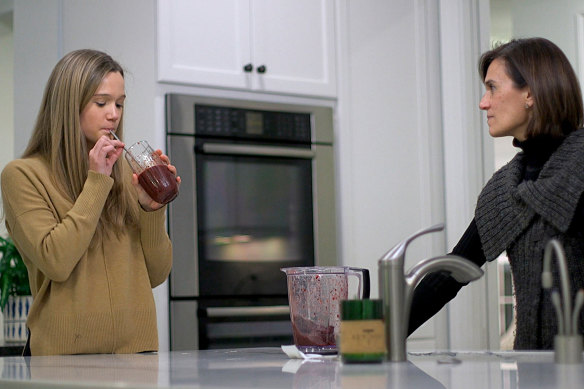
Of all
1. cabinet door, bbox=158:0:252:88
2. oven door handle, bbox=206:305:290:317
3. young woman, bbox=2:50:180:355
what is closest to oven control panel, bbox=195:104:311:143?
cabinet door, bbox=158:0:252:88

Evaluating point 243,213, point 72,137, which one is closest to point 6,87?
point 243,213

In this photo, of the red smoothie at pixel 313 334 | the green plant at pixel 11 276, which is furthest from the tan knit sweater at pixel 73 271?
the green plant at pixel 11 276

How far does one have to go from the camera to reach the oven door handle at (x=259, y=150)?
10.7ft

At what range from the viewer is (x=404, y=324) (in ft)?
4.44

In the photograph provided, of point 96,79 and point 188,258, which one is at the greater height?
point 96,79

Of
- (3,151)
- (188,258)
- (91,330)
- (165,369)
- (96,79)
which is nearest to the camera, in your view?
(165,369)

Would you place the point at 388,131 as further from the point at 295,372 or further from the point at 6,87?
the point at 295,372

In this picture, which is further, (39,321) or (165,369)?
(39,321)

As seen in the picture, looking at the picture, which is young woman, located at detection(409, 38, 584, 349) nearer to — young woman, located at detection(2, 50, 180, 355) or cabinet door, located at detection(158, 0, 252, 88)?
young woman, located at detection(2, 50, 180, 355)

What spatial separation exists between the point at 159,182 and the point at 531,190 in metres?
0.84

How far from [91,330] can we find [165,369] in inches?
26.8

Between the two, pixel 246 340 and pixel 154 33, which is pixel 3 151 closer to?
pixel 154 33

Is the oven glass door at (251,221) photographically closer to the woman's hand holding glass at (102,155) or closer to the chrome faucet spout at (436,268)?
the woman's hand holding glass at (102,155)

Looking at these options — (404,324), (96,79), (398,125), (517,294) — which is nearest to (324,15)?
(398,125)
